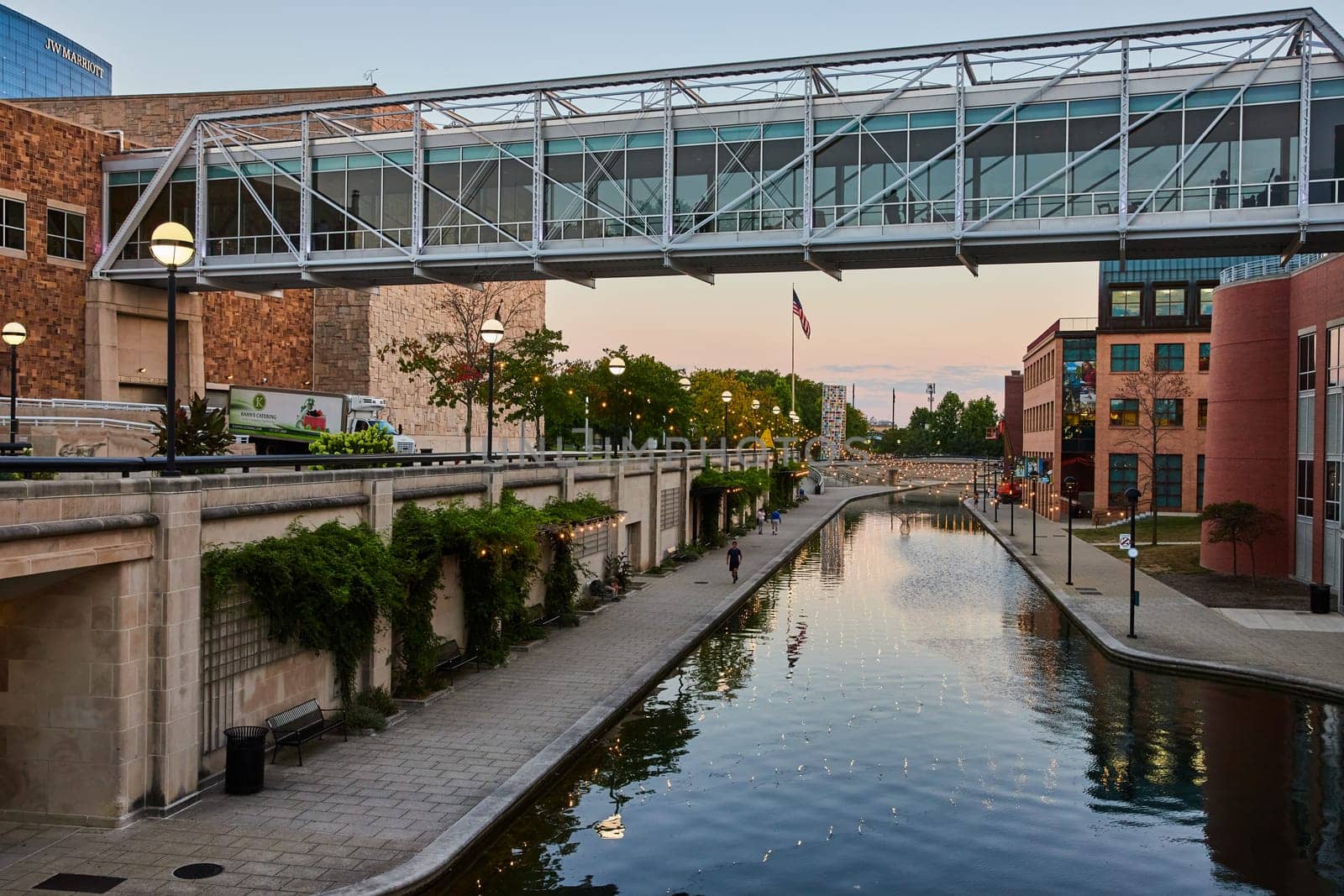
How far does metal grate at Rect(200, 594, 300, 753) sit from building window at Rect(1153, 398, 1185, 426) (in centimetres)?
6556

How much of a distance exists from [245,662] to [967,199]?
23.4m

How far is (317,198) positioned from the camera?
37281 mm

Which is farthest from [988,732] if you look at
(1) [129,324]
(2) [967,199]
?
(1) [129,324]

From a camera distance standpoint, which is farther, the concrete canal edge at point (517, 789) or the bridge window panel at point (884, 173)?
the bridge window panel at point (884, 173)

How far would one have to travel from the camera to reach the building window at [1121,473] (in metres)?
70.9

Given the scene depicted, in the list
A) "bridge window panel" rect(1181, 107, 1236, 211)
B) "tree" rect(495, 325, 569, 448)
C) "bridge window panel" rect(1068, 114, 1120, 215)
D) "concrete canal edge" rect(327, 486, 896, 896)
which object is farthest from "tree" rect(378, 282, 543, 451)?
"bridge window panel" rect(1181, 107, 1236, 211)

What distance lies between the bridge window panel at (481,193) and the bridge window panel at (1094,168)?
17.8 metres

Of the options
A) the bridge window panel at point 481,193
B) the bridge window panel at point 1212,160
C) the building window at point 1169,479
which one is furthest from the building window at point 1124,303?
the bridge window panel at point 481,193

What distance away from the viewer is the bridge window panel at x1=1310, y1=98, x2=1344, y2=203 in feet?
91.4

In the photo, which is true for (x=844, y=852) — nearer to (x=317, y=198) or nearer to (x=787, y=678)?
(x=787, y=678)

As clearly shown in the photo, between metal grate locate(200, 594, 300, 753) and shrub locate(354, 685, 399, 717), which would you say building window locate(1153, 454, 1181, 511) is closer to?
shrub locate(354, 685, 399, 717)

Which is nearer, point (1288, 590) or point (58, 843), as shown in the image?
point (58, 843)

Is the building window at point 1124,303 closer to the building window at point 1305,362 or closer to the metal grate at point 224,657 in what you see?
the building window at point 1305,362

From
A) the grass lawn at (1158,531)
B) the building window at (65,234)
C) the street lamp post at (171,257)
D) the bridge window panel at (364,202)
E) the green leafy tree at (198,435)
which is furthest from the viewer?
the grass lawn at (1158,531)
